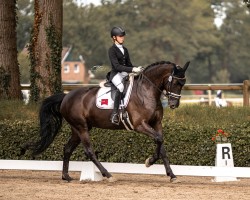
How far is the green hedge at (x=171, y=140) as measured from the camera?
51.3ft

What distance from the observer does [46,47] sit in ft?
62.2

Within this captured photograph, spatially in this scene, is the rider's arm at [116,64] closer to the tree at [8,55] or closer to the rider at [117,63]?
the rider at [117,63]

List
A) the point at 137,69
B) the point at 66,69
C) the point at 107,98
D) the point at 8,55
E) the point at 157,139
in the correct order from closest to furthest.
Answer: the point at 157,139, the point at 137,69, the point at 107,98, the point at 8,55, the point at 66,69

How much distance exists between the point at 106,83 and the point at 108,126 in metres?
0.77

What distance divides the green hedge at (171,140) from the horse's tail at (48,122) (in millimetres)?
1936

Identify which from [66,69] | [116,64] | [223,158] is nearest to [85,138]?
[116,64]

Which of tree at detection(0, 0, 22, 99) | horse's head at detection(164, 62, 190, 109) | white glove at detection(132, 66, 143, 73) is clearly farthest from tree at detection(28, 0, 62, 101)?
horse's head at detection(164, 62, 190, 109)

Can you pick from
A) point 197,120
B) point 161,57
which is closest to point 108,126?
point 197,120

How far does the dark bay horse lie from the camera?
43.0ft

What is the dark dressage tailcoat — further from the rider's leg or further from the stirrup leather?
the stirrup leather

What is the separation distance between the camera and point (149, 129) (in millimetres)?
13039

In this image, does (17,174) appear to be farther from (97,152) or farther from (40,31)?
(40,31)

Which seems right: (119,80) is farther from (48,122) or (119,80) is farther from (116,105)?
(48,122)

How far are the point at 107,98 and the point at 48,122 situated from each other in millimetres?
1500
